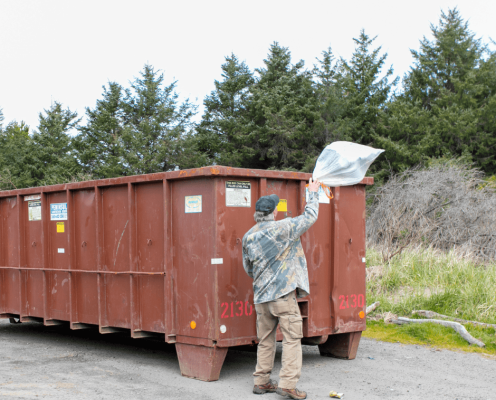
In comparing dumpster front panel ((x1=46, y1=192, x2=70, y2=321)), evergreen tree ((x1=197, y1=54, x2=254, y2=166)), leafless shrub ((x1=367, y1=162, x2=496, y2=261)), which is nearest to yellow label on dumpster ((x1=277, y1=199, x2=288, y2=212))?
dumpster front panel ((x1=46, y1=192, x2=70, y2=321))

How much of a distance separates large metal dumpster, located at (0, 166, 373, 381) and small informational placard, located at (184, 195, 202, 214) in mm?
11

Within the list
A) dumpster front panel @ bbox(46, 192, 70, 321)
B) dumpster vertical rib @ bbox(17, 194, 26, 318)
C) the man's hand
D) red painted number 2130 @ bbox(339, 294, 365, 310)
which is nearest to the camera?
the man's hand

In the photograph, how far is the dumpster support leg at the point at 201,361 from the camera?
589cm

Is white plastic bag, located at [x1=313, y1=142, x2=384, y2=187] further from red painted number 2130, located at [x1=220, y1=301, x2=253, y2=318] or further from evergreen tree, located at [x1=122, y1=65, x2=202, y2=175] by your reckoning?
evergreen tree, located at [x1=122, y1=65, x2=202, y2=175]

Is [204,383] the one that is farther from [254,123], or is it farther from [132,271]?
[254,123]

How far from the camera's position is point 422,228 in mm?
14086

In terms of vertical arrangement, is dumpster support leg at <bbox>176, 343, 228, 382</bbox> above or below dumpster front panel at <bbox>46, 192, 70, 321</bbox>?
below

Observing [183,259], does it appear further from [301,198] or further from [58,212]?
[58,212]

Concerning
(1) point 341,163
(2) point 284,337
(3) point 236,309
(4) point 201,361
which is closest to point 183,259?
(3) point 236,309

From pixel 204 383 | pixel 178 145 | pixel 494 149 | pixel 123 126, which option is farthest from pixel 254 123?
pixel 204 383

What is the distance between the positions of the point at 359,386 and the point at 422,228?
8.97 meters

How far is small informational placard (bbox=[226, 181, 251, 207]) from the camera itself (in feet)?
19.7

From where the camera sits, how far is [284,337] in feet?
18.0

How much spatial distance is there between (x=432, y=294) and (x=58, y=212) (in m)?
6.54
